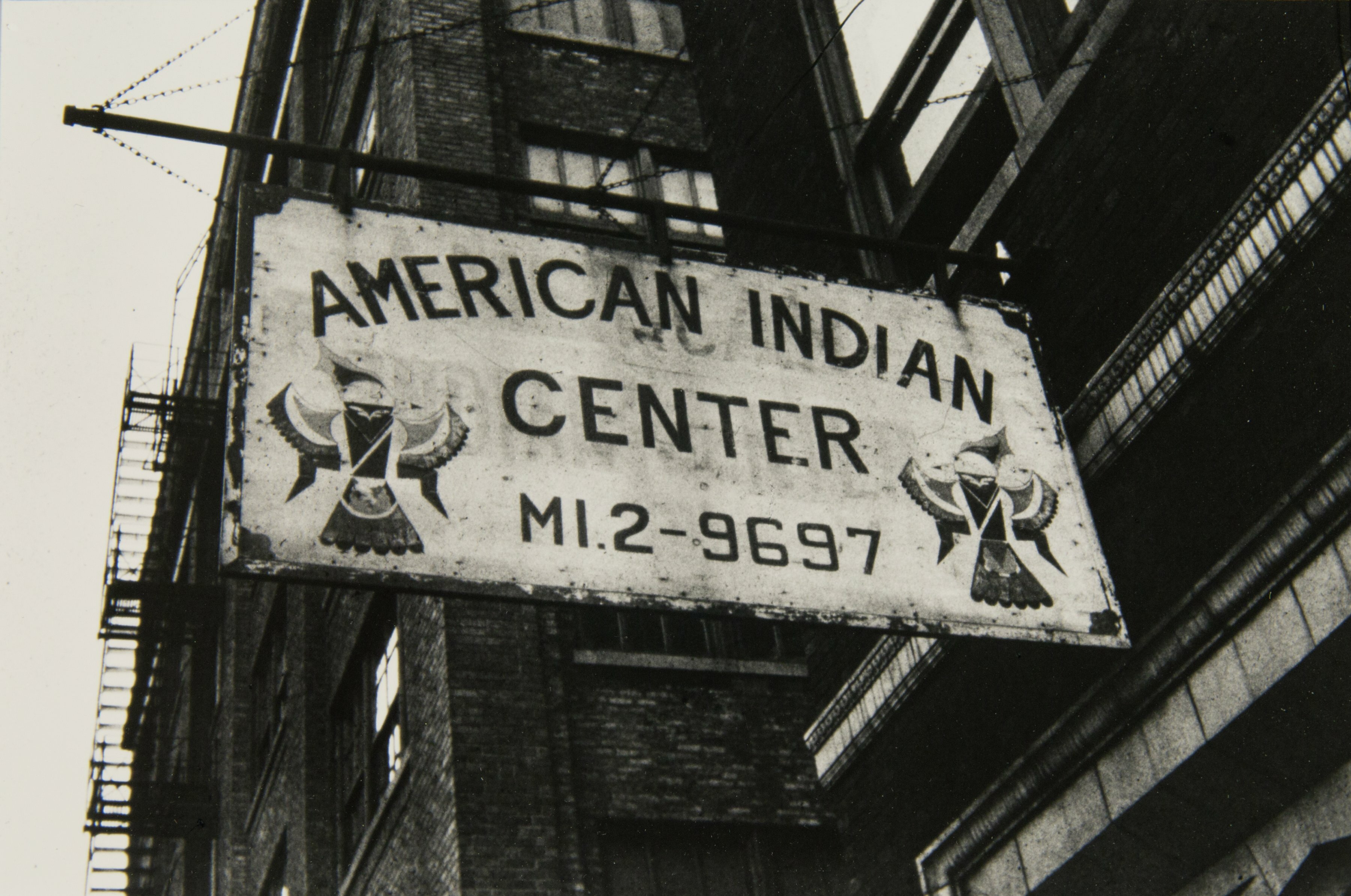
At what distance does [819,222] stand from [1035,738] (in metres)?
3.35

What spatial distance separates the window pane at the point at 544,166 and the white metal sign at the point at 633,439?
33.5ft

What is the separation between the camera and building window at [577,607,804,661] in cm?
1275

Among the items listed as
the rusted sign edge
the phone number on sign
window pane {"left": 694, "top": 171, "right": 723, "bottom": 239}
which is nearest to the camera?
the rusted sign edge

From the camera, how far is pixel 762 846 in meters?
12.2

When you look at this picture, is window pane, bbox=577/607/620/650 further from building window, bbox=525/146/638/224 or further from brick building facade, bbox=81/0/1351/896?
building window, bbox=525/146/638/224

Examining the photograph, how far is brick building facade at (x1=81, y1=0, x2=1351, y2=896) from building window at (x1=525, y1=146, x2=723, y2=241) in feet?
0.73

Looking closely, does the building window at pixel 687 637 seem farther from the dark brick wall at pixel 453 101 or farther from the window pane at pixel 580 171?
the window pane at pixel 580 171

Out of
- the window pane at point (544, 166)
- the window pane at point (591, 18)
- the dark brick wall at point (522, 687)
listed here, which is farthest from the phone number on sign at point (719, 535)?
the window pane at point (591, 18)

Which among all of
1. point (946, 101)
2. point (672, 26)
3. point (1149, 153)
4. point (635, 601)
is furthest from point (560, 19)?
point (635, 601)

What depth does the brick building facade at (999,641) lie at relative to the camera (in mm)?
4426

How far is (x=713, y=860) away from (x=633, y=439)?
26.7 feet

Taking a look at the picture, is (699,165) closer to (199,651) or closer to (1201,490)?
(1201,490)

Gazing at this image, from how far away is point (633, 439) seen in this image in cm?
469

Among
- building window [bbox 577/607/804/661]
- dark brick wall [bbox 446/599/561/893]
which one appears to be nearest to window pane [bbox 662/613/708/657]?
building window [bbox 577/607/804/661]
